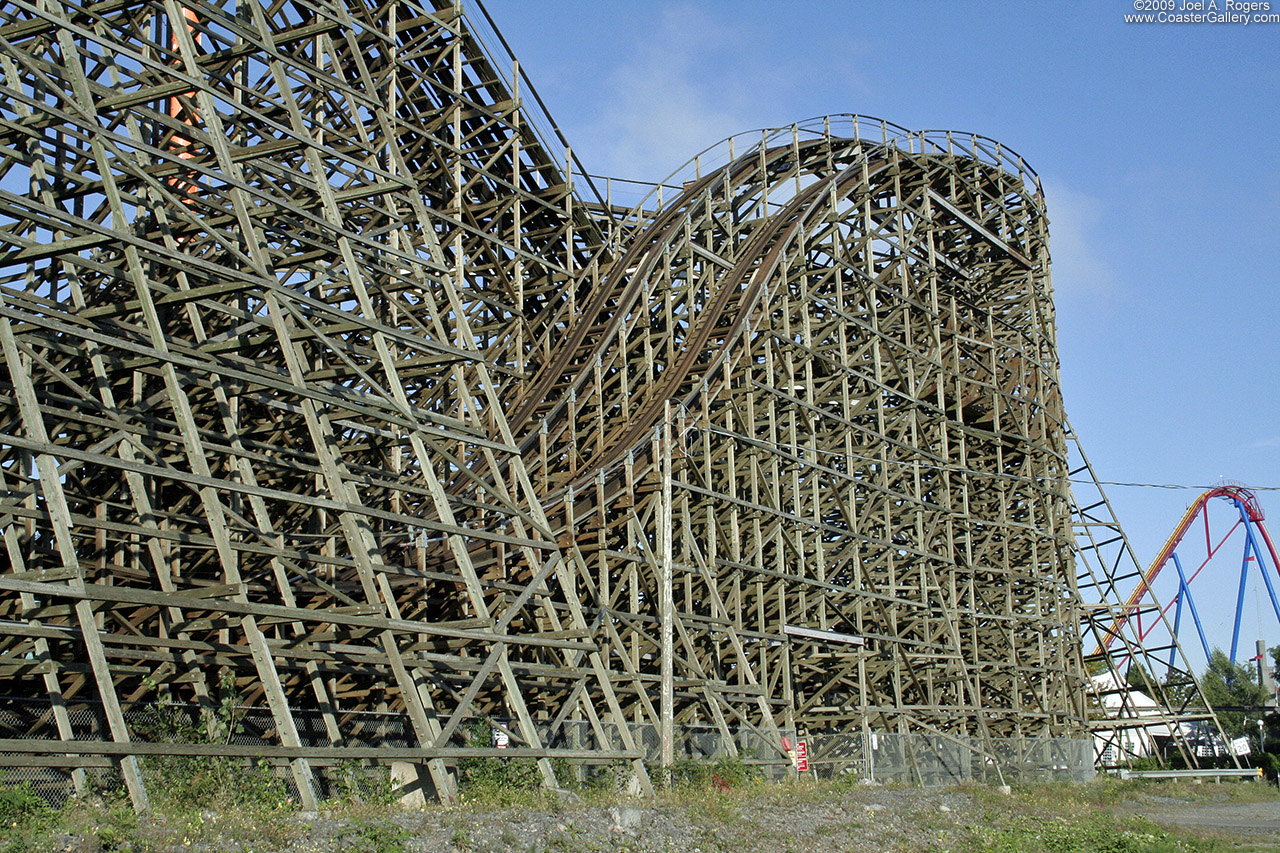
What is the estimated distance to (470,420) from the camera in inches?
671

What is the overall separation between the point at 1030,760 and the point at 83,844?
19503 millimetres

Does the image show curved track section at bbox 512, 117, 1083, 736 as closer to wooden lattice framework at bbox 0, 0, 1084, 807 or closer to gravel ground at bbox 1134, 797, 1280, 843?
wooden lattice framework at bbox 0, 0, 1084, 807

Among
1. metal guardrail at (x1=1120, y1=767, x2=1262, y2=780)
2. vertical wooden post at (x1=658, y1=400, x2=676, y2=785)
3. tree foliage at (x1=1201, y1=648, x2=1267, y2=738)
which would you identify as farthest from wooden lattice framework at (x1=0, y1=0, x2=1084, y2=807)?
tree foliage at (x1=1201, y1=648, x2=1267, y2=738)

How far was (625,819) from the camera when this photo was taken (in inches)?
427

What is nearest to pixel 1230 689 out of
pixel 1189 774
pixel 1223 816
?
pixel 1189 774

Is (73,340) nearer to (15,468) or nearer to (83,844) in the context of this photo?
(15,468)

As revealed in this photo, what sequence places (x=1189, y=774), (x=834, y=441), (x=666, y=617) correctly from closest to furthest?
1. (x=666, y=617)
2. (x=834, y=441)
3. (x=1189, y=774)

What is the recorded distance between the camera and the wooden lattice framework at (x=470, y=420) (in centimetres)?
1097

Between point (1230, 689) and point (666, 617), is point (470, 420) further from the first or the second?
point (1230, 689)

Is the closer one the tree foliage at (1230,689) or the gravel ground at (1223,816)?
the gravel ground at (1223,816)

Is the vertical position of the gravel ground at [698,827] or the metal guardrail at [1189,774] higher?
the gravel ground at [698,827]

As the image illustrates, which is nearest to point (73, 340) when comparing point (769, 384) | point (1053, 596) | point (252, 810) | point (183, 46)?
point (183, 46)

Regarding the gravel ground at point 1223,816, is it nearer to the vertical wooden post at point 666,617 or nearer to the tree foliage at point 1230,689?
the vertical wooden post at point 666,617

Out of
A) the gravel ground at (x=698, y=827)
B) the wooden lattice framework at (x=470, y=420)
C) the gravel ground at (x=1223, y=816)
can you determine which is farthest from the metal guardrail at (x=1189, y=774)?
the gravel ground at (x=698, y=827)
